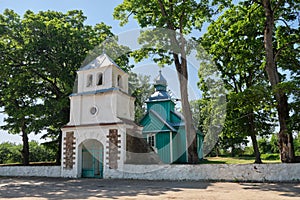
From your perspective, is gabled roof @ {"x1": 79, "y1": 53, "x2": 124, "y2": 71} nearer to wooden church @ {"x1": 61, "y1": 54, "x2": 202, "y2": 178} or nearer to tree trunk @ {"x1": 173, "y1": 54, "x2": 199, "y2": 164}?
wooden church @ {"x1": 61, "y1": 54, "x2": 202, "y2": 178}

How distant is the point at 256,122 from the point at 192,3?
9.60 meters

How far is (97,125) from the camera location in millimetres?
16516

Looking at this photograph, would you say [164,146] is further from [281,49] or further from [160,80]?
[281,49]

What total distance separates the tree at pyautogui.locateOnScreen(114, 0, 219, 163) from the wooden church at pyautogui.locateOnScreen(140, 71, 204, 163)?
6940 millimetres

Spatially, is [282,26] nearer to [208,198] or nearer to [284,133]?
[284,133]

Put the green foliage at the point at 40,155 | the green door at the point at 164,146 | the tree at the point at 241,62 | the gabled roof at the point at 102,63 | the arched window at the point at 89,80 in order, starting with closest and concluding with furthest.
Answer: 1. the tree at the point at 241,62
2. the gabled roof at the point at 102,63
3. the arched window at the point at 89,80
4. the green door at the point at 164,146
5. the green foliage at the point at 40,155

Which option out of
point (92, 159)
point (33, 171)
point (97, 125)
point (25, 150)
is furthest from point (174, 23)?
point (25, 150)

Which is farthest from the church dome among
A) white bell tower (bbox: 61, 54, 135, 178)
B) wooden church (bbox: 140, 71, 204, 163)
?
white bell tower (bbox: 61, 54, 135, 178)

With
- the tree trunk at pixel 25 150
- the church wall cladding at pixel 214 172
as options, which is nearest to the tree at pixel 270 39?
the church wall cladding at pixel 214 172

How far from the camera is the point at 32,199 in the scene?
880cm

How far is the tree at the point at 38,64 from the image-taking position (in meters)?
20.0

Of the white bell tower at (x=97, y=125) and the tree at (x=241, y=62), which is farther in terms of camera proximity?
the white bell tower at (x=97, y=125)

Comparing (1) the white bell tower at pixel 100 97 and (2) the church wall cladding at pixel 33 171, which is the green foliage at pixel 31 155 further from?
(1) the white bell tower at pixel 100 97

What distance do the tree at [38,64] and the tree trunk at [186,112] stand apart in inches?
233
